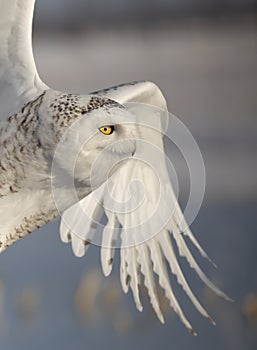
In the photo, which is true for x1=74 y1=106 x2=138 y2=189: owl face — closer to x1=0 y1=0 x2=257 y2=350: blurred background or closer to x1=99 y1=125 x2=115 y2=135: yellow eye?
x1=99 y1=125 x2=115 y2=135: yellow eye

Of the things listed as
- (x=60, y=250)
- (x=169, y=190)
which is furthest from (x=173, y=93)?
(x=169, y=190)

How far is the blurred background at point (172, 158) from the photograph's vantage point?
347 centimetres

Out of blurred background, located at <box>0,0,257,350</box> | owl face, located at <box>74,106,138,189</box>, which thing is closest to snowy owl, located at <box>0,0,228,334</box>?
owl face, located at <box>74,106,138,189</box>

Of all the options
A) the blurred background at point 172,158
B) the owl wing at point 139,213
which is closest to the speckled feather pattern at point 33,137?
the owl wing at point 139,213

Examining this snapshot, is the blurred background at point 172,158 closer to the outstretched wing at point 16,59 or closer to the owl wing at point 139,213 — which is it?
the owl wing at point 139,213

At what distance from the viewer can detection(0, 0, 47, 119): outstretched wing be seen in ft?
5.47

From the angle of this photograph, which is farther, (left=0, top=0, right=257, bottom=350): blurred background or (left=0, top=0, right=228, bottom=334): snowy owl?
(left=0, top=0, right=257, bottom=350): blurred background

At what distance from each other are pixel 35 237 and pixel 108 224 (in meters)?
2.55

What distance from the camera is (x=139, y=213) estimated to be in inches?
79.4

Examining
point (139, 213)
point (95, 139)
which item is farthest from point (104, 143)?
point (139, 213)

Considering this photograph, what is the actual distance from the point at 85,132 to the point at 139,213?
0.45 m

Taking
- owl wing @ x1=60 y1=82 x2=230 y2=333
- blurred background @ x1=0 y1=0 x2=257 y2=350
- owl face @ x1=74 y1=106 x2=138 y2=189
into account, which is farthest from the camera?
blurred background @ x1=0 y1=0 x2=257 y2=350

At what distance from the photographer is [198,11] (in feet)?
23.0

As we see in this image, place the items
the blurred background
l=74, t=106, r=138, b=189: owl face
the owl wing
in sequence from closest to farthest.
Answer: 1. l=74, t=106, r=138, b=189: owl face
2. the owl wing
3. the blurred background
